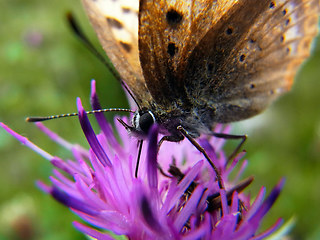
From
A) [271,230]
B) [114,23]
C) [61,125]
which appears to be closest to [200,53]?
[114,23]

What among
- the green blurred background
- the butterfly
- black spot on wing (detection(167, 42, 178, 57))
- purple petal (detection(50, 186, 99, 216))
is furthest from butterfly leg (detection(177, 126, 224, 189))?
the green blurred background

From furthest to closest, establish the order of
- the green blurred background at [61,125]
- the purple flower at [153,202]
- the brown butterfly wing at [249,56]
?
the green blurred background at [61,125]
the brown butterfly wing at [249,56]
the purple flower at [153,202]

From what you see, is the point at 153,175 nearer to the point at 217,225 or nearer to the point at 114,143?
the point at 217,225

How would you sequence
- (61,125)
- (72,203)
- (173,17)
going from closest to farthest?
(72,203) < (173,17) < (61,125)

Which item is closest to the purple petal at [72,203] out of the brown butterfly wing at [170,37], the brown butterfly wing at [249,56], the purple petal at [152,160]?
the purple petal at [152,160]

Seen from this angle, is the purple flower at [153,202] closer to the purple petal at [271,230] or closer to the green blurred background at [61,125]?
the purple petal at [271,230]

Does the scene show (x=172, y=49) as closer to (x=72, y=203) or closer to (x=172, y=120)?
(x=172, y=120)

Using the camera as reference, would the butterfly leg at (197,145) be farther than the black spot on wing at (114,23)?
No

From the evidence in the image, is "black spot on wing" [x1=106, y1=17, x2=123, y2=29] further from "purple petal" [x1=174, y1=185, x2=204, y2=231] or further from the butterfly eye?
"purple petal" [x1=174, y1=185, x2=204, y2=231]
